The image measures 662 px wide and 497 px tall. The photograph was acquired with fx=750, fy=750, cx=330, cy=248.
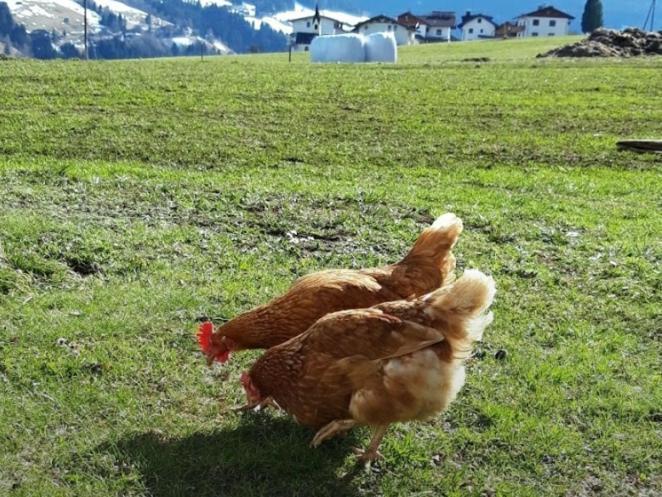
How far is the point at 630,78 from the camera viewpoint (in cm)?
2598

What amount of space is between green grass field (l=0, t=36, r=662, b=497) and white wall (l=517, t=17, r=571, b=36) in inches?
4359

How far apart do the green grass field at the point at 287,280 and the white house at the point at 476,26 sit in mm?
121494

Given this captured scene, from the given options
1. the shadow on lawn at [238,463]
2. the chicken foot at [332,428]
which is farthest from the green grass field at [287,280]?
the chicken foot at [332,428]

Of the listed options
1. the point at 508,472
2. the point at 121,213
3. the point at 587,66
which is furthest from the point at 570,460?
the point at 587,66

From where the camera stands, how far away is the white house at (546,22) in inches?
4675

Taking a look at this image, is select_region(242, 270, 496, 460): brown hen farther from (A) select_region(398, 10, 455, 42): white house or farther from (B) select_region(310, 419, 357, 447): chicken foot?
(A) select_region(398, 10, 455, 42): white house

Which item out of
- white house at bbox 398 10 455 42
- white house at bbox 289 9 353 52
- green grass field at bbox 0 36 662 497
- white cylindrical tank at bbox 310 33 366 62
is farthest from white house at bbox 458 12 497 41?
green grass field at bbox 0 36 662 497

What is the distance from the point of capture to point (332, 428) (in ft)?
15.3

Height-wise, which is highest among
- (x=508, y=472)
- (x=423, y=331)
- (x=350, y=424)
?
(x=423, y=331)

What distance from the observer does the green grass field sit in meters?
4.67

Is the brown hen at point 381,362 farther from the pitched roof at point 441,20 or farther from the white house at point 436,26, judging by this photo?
the pitched roof at point 441,20

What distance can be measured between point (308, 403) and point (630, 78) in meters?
24.7

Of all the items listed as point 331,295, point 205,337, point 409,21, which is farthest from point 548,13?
point 205,337

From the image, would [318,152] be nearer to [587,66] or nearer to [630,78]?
[630,78]
